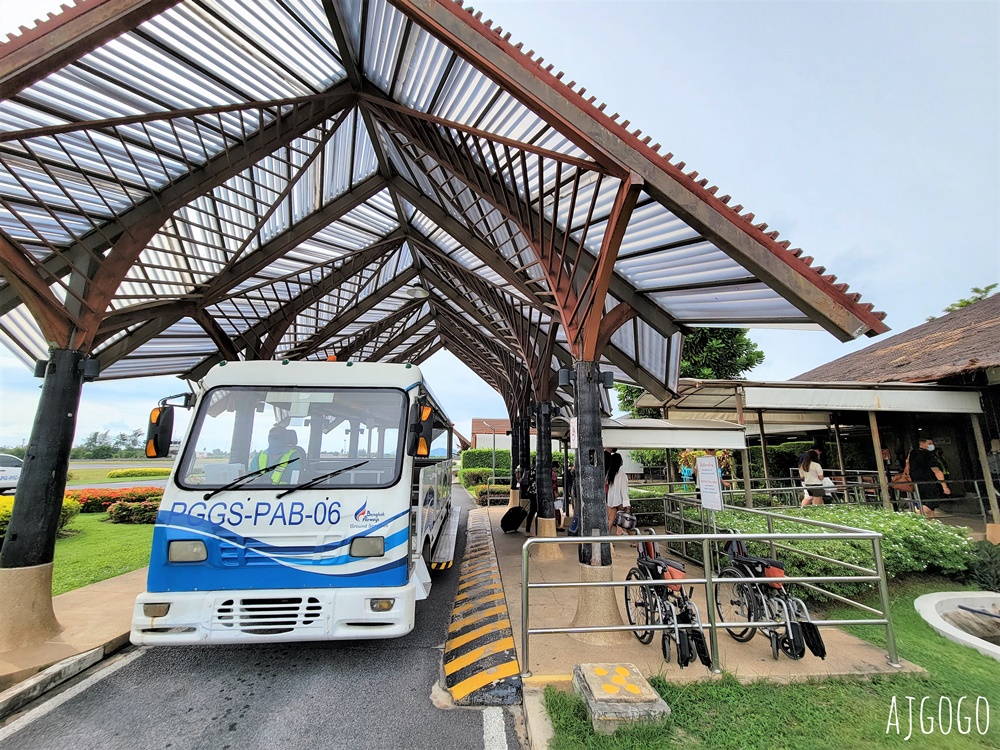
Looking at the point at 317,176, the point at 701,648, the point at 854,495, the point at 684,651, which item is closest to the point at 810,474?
the point at 854,495

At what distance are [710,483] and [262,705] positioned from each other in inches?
199

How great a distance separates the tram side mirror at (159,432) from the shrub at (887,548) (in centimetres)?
726

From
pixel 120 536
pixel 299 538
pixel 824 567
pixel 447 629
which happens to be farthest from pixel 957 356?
pixel 120 536

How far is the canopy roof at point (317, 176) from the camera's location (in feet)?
15.1

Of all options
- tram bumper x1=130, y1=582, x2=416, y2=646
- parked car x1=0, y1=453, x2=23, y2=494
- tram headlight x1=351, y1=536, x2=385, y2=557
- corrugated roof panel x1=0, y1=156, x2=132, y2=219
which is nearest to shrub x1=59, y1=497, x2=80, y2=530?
parked car x1=0, y1=453, x2=23, y2=494

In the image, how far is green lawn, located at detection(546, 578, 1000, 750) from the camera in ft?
9.29

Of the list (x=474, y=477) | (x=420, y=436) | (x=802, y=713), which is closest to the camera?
(x=802, y=713)

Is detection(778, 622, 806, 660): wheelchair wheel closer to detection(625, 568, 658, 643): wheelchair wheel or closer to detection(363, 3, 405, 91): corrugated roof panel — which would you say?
detection(625, 568, 658, 643): wheelchair wheel

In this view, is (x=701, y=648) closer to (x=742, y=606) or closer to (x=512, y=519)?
(x=742, y=606)

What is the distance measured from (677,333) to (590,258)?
2.28 meters

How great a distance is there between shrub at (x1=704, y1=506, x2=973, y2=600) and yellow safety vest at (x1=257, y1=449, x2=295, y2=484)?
241 inches

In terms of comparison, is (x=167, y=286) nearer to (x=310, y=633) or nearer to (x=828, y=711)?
(x=310, y=633)

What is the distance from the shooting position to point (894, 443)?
12.4 meters

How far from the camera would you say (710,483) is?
17.5 ft
